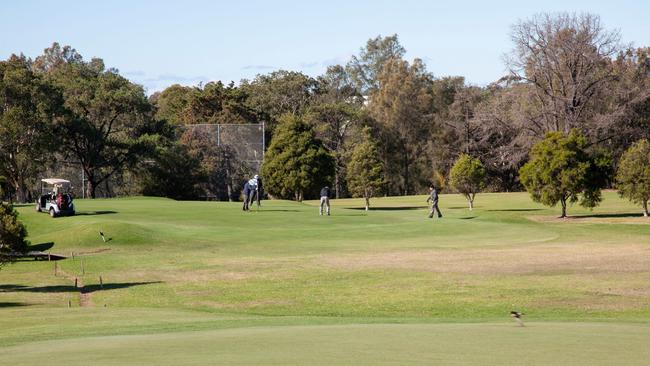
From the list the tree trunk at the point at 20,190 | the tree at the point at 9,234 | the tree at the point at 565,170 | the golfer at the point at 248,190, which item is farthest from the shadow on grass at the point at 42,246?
the tree trunk at the point at 20,190

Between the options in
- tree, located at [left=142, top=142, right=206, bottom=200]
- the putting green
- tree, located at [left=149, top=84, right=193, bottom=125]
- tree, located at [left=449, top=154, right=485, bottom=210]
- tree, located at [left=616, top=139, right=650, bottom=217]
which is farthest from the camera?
tree, located at [left=149, top=84, right=193, bottom=125]

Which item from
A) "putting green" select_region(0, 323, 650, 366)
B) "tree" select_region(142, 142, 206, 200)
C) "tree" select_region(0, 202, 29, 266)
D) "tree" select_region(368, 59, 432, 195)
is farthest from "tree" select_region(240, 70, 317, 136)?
"putting green" select_region(0, 323, 650, 366)

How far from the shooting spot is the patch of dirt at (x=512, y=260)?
30203 mm

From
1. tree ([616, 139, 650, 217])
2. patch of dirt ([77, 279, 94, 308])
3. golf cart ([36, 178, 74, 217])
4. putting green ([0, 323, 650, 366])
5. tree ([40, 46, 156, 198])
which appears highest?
tree ([40, 46, 156, 198])

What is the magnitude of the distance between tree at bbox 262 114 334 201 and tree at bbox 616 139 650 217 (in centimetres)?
2712

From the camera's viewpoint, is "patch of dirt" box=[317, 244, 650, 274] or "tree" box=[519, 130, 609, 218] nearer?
"patch of dirt" box=[317, 244, 650, 274]

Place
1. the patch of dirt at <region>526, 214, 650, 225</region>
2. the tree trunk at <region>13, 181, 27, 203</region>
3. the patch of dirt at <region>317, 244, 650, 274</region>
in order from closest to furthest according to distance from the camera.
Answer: the patch of dirt at <region>317, 244, 650, 274</region>, the patch of dirt at <region>526, 214, 650, 225</region>, the tree trunk at <region>13, 181, 27, 203</region>

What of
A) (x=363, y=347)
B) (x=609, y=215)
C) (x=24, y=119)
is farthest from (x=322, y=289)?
(x=24, y=119)

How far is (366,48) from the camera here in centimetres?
14750

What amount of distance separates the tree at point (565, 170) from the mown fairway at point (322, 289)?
2.10m

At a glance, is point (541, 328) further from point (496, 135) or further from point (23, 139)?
point (496, 135)

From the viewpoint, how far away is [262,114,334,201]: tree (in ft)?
256

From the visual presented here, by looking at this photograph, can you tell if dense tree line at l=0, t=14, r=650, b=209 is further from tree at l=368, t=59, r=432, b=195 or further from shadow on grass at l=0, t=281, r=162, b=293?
shadow on grass at l=0, t=281, r=162, b=293

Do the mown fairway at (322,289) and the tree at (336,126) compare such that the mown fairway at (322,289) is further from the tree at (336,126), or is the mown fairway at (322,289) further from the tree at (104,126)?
the tree at (336,126)
